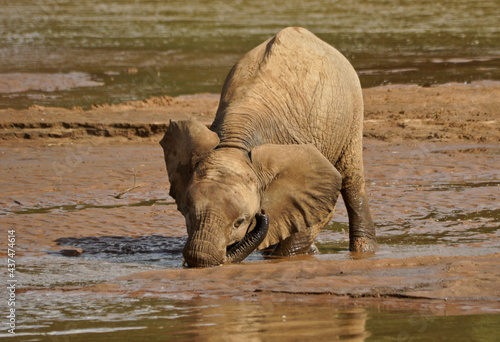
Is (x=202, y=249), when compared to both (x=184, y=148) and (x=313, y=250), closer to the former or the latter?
(x=184, y=148)

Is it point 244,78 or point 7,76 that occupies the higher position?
point 244,78

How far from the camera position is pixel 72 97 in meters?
20.4

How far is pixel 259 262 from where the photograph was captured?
829 cm

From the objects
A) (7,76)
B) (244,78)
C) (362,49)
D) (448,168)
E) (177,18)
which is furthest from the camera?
(177,18)

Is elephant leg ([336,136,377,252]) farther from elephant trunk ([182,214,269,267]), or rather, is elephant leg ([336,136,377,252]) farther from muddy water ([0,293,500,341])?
muddy water ([0,293,500,341])

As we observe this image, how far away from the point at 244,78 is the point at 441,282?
309 cm

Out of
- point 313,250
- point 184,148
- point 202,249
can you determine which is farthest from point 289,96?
point 202,249

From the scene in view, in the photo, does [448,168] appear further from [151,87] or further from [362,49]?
[362,49]

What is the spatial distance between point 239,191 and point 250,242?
56cm

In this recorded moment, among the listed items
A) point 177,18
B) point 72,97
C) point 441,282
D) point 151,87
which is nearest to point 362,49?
point 151,87

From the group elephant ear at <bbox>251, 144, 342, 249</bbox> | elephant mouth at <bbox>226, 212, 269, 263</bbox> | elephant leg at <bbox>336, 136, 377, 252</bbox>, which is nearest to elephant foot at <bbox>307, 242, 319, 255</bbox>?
elephant leg at <bbox>336, 136, 377, 252</bbox>

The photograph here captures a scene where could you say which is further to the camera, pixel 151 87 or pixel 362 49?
pixel 362 49

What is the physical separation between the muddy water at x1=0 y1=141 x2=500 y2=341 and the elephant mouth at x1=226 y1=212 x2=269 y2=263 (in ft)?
1.12

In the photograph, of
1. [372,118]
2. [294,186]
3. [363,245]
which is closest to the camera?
[294,186]
